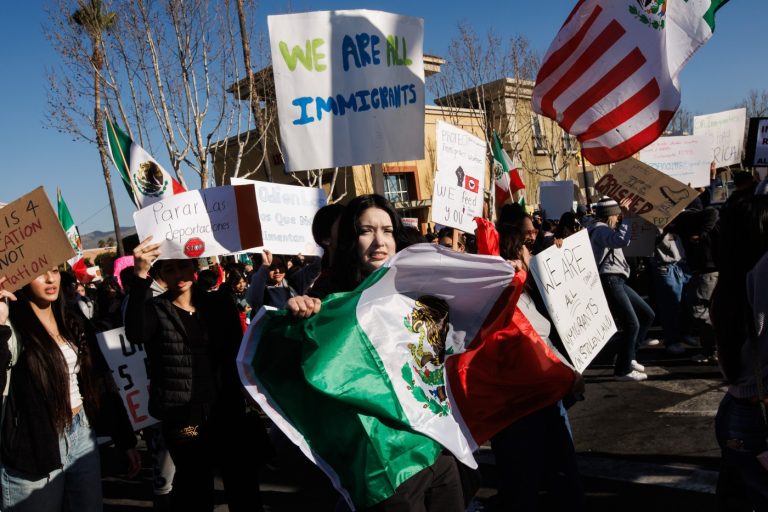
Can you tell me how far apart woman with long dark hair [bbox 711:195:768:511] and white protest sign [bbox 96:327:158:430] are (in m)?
3.57

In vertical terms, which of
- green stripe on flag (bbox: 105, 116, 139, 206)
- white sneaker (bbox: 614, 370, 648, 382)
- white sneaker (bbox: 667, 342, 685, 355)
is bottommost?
white sneaker (bbox: 667, 342, 685, 355)

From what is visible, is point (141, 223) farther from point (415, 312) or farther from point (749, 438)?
point (749, 438)

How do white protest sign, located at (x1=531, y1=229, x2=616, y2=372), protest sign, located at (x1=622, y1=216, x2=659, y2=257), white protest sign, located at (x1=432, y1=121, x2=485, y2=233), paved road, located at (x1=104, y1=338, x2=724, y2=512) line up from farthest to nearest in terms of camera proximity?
1. protest sign, located at (x1=622, y1=216, x2=659, y2=257)
2. white protest sign, located at (x1=432, y1=121, x2=485, y2=233)
3. paved road, located at (x1=104, y1=338, x2=724, y2=512)
4. white protest sign, located at (x1=531, y1=229, x2=616, y2=372)

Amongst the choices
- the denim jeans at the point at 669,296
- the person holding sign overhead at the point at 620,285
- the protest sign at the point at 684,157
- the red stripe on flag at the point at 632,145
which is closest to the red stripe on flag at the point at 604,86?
the red stripe on flag at the point at 632,145

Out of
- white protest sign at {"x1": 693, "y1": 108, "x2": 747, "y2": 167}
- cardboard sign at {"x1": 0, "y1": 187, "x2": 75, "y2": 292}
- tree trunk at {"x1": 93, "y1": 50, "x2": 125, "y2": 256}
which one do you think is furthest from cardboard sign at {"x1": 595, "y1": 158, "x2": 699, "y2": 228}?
tree trunk at {"x1": 93, "y1": 50, "x2": 125, "y2": 256}

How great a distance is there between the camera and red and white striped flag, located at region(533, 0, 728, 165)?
5.23m

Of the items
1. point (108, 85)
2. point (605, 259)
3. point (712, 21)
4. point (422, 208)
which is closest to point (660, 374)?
point (605, 259)

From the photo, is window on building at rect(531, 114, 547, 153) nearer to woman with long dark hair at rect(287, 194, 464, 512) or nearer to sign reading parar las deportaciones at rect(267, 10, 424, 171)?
sign reading parar las deportaciones at rect(267, 10, 424, 171)

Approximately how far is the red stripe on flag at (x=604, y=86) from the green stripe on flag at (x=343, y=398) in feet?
13.5

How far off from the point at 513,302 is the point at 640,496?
195 cm

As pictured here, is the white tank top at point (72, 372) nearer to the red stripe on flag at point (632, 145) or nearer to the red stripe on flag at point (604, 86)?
the red stripe on flag at point (632, 145)

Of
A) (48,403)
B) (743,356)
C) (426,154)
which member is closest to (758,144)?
(743,356)

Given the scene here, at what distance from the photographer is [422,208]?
29.1 m

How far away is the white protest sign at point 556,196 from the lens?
553 inches
